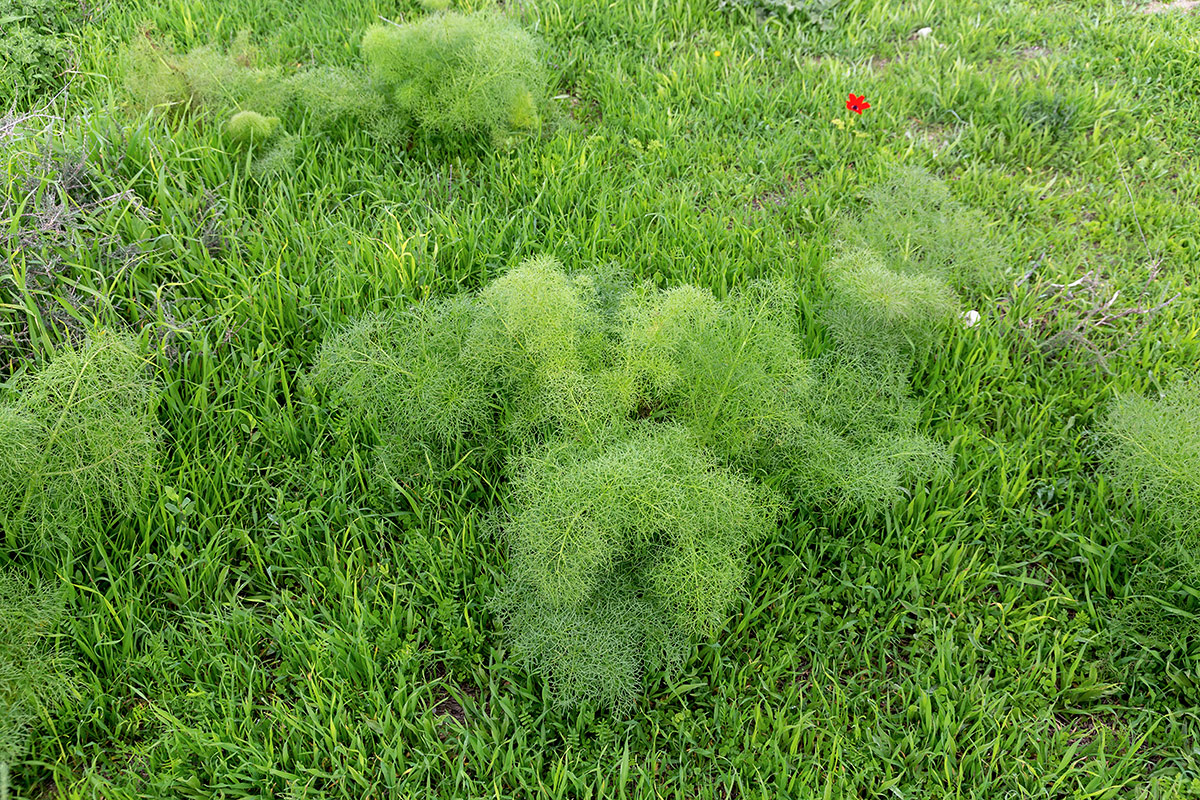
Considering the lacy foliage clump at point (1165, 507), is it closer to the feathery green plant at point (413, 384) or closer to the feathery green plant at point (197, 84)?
the feathery green plant at point (413, 384)

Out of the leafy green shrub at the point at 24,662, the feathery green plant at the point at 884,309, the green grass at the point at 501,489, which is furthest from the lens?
the feathery green plant at the point at 884,309

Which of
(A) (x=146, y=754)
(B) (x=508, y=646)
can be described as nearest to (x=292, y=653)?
(A) (x=146, y=754)

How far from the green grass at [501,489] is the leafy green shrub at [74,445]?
129 mm

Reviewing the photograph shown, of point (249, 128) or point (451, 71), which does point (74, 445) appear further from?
point (451, 71)

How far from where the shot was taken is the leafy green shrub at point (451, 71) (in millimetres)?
3301

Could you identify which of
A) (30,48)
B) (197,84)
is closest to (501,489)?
(197,84)

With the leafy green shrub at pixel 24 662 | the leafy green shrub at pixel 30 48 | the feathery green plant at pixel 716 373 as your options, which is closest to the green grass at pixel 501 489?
the leafy green shrub at pixel 24 662

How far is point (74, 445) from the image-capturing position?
83.0 inches

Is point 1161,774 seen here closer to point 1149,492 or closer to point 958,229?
point 1149,492

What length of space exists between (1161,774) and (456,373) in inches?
81.5

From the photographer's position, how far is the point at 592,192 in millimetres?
3377

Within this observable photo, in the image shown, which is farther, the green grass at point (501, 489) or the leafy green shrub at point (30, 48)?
the leafy green shrub at point (30, 48)

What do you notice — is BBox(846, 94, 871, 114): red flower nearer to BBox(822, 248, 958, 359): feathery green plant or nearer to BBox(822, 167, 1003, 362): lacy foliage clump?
BBox(822, 167, 1003, 362): lacy foliage clump

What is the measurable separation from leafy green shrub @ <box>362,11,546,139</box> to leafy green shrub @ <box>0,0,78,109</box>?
1636 mm
